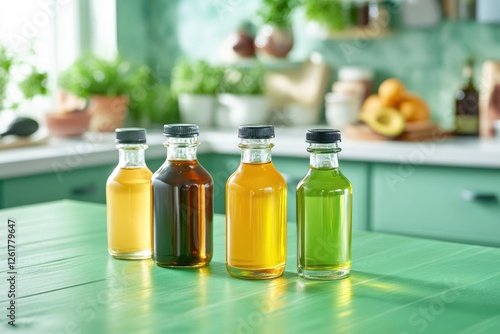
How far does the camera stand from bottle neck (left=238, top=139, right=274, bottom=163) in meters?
1.29

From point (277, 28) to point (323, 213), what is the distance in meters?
2.74

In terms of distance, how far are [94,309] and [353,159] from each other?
2.17 m

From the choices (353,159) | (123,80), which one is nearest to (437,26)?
(353,159)

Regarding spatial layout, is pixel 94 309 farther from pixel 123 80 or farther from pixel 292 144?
pixel 123 80

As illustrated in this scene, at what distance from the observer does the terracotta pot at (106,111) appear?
380 centimetres

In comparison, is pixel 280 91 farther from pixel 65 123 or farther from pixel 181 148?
pixel 181 148

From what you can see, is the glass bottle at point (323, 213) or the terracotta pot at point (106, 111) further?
the terracotta pot at point (106, 111)

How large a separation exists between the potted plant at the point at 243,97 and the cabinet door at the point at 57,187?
82 cm

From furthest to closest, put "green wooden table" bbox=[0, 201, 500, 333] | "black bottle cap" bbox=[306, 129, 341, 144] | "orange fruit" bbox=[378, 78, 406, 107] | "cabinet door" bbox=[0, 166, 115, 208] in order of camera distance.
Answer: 1. "orange fruit" bbox=[378, 78, 406, 107]
2. "cabinet door" bbox=[0, 166, 115, 208]
3. "black bottle cap" bbox=[306, 129, 341, 144]
4. "green wooden table" bbox=[0, 201, 500, 333]

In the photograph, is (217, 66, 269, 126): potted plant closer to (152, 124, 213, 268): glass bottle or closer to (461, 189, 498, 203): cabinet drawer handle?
(461, 189, 498, 203): cabinet drawer handle

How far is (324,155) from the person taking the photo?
51.1 inches

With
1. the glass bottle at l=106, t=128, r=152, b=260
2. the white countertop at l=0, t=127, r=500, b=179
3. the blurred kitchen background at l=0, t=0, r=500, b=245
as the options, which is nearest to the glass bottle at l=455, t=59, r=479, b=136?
the blurred kitchen background at l=0, t=0, r=500, b=245

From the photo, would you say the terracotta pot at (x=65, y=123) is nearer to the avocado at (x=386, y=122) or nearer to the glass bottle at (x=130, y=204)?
the avocado at (x=386, y=122)

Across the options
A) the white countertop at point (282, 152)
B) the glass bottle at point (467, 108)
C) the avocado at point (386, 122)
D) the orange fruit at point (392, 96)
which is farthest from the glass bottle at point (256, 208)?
the glass bottle at point (467, 108)
